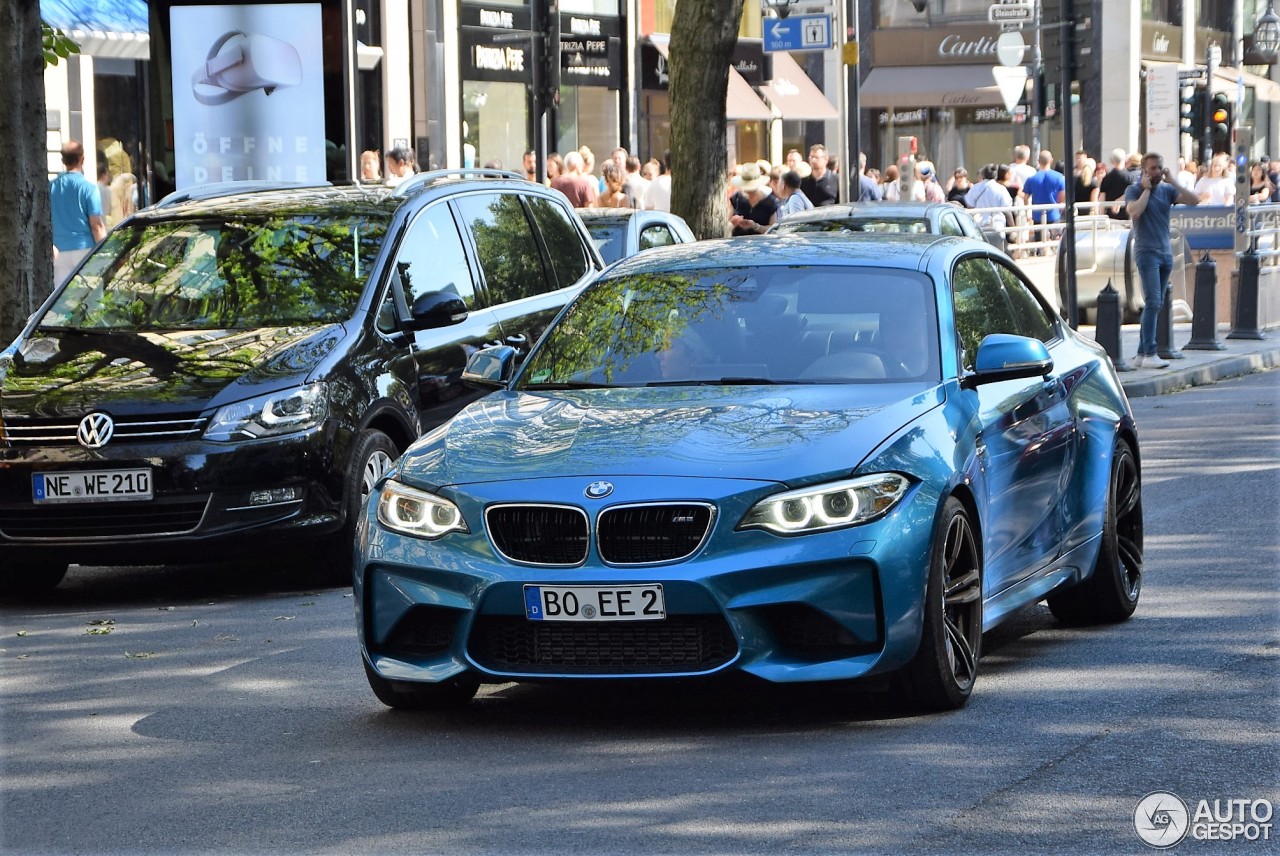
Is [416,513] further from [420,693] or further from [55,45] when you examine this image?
[55,45]

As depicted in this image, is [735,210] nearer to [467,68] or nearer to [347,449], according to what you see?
[467,68]

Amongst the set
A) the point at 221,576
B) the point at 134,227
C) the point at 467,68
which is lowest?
the point at 221,576

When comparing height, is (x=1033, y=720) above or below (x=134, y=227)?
below

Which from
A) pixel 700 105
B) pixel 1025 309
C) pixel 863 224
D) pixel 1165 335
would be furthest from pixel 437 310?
pixel 1165 335

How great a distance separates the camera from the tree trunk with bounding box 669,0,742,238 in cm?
1953

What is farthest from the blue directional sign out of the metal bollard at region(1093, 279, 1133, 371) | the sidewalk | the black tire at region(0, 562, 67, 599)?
the black tire at region(0, 562, 67, 599)

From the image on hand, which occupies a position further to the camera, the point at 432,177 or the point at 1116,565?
the point at 432,177

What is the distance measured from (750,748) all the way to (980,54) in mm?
50948

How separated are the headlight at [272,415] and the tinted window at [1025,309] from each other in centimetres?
319

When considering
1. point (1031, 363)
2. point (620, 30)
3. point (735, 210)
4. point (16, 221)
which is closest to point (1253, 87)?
point (620, 30)

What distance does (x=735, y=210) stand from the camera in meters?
25.7

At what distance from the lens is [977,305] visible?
7902mm

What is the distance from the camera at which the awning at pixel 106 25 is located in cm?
2516

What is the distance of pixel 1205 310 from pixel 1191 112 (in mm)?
17786
